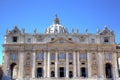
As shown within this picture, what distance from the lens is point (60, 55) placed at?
63.8 m

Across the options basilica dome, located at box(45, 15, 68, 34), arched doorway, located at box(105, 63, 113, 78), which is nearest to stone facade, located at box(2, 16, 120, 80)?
arched doorway, located at box(105, 63, 113, 78)

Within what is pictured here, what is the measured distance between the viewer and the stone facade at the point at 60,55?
62719 millimetres

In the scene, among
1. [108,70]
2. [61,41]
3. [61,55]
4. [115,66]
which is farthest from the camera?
[108,70]

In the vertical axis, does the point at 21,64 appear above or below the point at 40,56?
below

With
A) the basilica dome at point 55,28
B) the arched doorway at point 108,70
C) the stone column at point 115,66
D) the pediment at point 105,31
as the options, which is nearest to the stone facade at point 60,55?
the stone column at point 115,66

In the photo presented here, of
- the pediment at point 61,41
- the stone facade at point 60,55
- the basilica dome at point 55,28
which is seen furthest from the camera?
the basilica dome at point 55,28

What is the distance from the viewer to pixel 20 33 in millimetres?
65125

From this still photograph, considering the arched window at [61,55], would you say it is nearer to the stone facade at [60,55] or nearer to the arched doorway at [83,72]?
the stone facade at [60,55]

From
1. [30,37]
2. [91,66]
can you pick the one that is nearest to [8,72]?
[30,37]

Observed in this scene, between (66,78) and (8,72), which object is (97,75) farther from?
(8,72)

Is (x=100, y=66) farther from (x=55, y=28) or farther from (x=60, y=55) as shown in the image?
(x=55, y=28)

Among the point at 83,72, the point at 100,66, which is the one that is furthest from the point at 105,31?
the point at 83,72

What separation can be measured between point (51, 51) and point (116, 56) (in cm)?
1710

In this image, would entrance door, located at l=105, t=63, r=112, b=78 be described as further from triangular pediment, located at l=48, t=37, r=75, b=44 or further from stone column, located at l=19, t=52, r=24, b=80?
stone column, located at l=19, t=52, r=24, b=80
